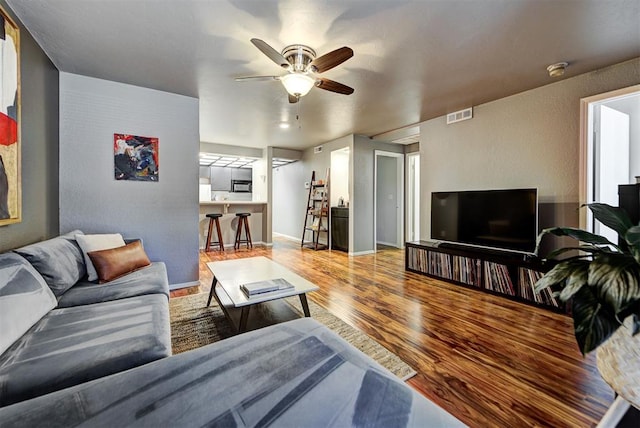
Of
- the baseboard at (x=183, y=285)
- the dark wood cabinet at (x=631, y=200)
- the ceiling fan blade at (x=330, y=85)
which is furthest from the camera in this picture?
the baseboard at (x=183, y=285)

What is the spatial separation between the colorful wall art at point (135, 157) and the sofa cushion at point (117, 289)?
131 centimetres

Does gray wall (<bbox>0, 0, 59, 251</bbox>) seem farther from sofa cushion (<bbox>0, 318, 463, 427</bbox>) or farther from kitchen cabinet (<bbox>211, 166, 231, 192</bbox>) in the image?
kitchen cabinet (<bbox>211, 166, 231, 192</bbox>)

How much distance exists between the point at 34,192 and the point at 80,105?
1.08 metres

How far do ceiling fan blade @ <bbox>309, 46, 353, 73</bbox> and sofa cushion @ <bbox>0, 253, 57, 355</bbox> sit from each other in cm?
215

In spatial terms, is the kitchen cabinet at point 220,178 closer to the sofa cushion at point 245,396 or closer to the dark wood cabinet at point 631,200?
the sofa cushion at point 245,396

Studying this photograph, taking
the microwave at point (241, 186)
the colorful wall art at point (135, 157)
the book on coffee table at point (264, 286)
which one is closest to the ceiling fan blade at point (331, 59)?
the book on coffee table at point (264, 286)

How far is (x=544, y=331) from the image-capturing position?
2234 millimetres

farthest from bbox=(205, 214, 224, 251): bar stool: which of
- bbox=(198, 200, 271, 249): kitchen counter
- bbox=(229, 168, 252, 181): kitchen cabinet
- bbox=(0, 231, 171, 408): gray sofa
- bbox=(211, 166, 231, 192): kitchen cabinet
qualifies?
bbox=(0, 231, 171, 408): gray sofa

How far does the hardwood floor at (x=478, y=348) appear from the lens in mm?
1433

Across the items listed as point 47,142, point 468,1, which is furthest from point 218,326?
point 468,1

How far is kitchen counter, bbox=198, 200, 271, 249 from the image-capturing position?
607 cm

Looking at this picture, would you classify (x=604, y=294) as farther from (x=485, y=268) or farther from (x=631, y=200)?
(x=485, y=268)

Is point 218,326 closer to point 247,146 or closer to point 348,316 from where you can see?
point 348,316

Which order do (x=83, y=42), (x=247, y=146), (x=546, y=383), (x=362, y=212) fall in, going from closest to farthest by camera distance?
(x=546, y=383) < (x=83, y=42) < (x=362, y=212) < (x=247, y=146)
